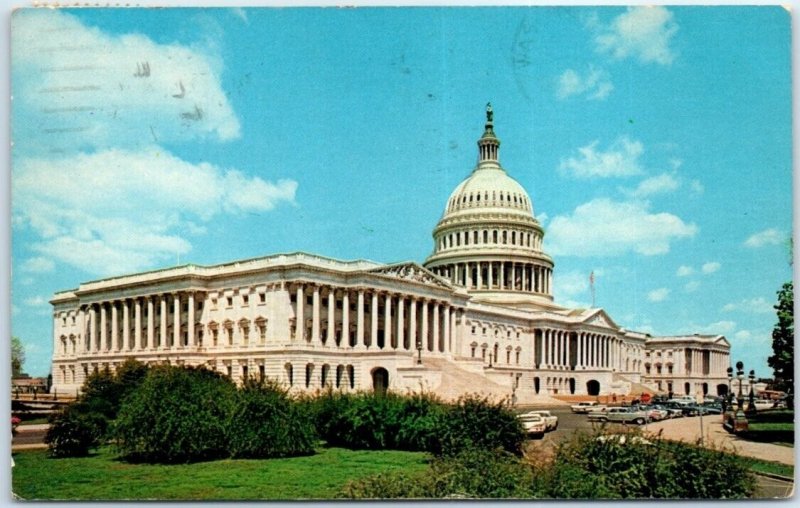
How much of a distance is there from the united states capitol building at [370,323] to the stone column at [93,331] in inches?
6.9

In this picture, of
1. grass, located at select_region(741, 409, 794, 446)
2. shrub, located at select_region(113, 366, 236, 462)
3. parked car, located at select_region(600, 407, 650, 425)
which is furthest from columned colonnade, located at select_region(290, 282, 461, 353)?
shrub, located at select_region(113, 366, 236, 462)

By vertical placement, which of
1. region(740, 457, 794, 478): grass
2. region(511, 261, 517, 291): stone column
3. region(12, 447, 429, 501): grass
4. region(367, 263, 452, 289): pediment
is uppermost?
region(511, 261, 517, 291): stone column

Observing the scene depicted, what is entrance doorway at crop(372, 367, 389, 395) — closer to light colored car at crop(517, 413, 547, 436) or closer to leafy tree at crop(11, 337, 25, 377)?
light colored car at crop(517, 413, 547, 436)

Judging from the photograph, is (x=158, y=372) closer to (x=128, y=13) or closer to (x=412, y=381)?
(x=128, y=13)

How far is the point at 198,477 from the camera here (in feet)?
92.9

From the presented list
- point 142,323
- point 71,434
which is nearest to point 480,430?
point 71,434

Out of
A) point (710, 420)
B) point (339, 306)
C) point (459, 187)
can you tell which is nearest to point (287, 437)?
point (710, 420)

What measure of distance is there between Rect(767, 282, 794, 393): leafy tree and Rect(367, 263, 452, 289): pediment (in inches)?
1550

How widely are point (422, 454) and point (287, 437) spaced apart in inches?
198

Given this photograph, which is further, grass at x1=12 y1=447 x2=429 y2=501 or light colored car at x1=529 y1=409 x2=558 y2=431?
light colored car at x1=529 y1=409 x2=558 y2=431

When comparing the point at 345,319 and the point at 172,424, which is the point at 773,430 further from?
the point at 345,319

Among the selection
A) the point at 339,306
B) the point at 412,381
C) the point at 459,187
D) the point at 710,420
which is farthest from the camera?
the point at 459,187

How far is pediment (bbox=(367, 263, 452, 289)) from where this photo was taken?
73000 millimetres

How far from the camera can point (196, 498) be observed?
86.4 ft
